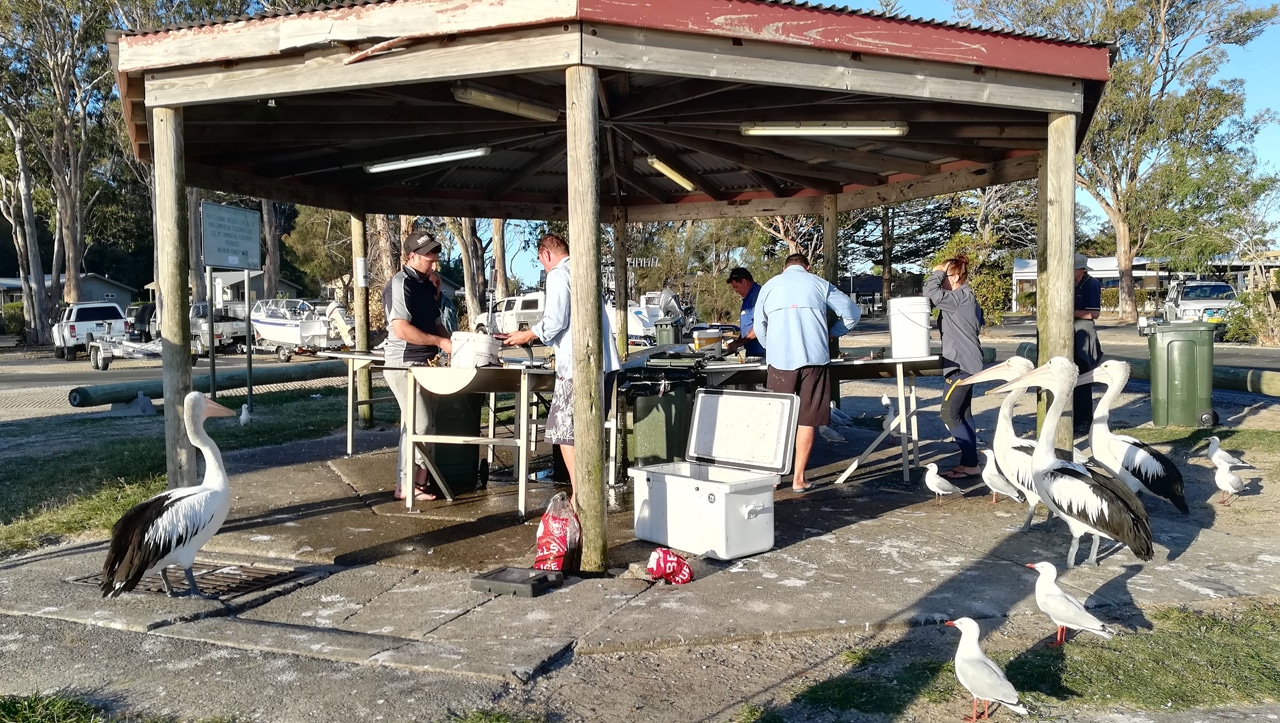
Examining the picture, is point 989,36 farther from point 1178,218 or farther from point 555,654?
point 1178,218

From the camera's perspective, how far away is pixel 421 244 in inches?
267

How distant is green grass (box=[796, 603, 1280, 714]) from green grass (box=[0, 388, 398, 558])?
5090mm

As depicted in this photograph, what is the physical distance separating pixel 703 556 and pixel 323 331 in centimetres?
2573

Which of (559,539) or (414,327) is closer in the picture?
(559,539)

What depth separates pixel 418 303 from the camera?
6785 mm

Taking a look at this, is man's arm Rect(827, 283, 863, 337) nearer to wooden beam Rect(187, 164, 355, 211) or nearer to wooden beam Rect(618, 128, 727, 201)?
wooden beam Rect(618, 128, 727, 201)

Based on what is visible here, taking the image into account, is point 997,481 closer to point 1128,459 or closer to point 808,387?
point 1128,459

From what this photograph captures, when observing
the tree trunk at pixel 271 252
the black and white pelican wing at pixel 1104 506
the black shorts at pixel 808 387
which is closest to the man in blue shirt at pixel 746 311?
the black shorts at pixel 808 387

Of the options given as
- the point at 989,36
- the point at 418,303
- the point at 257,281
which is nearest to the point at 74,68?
the point at 257,281

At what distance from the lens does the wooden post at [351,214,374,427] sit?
32.6 ft

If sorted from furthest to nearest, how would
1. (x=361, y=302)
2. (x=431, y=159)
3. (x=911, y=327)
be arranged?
(x=361, y=302)
(x=431, y=159)
(x=911, y=327)

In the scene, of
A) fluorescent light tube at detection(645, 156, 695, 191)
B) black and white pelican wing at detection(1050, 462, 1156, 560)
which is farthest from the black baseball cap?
black and white pelican wing at detection(1050, 462, 1156, 560)

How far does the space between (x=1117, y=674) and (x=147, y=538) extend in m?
4.20

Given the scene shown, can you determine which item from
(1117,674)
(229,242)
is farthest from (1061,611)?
(229,242)
